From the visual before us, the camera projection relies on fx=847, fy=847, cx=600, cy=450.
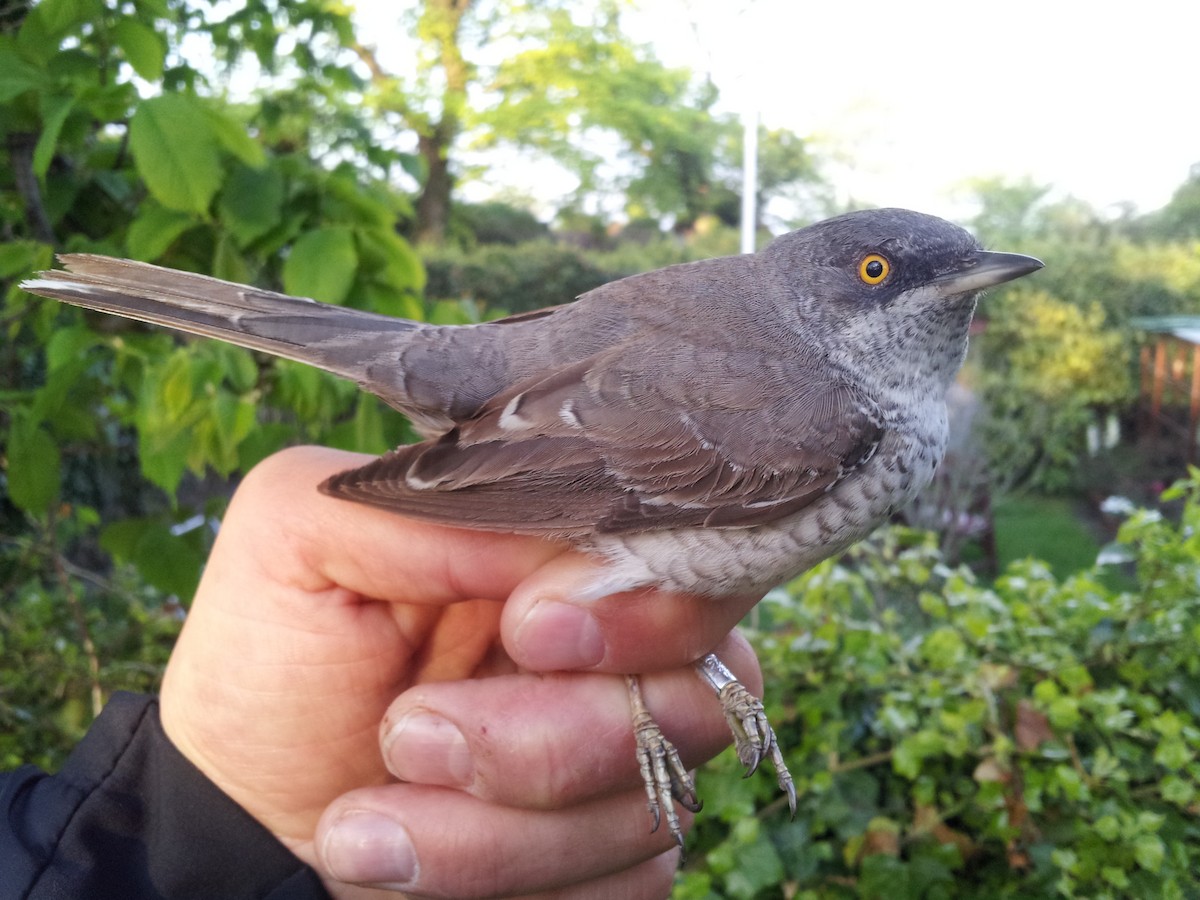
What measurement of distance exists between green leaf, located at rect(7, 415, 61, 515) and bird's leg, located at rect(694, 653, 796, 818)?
1356 mm

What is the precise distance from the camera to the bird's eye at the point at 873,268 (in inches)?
59.9

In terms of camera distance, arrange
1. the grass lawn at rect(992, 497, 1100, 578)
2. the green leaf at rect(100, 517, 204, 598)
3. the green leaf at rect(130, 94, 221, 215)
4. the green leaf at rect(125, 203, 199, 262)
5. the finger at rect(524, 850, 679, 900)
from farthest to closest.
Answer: the grass lawn at rect(992, 497, 1100, 578), the green leaf at rect(100, 517, 204, 598), the green leaf at rect(125, 203, 199, 262), the finger at rect(524, 850, 679, 900), the green leaf at rect(130, 94, 221, 215)

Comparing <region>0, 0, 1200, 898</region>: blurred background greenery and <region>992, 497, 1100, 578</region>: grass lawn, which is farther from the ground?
<region>0, 0, 1200, 898</region>: blurred background greenery

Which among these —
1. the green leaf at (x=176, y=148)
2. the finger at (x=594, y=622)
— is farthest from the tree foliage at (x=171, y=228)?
the finger at (x=594, y=622)

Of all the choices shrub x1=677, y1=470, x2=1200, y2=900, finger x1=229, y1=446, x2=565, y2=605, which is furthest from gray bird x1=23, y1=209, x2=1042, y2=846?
shrub x1=677, y1=470, x2=1200, y2=900

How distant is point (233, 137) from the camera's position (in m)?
1.62

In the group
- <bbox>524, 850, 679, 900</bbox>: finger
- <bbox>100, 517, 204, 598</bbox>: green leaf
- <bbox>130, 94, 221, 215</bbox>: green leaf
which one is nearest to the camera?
<bbox>130, 94, 221, 215</bbox>: green leaf

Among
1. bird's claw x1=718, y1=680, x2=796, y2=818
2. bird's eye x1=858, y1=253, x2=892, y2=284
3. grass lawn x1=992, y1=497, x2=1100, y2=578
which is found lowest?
grass lawn x1=992, y1=497, x2=1100, y2=578

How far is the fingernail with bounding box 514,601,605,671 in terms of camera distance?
4.56 feet

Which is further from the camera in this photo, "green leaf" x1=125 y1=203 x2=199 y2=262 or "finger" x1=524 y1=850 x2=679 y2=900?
"green leaf" x1=125 y1=203 x2=199 y2=262

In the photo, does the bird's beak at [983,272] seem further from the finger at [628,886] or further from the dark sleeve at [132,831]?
the dark sleeve at [132,831]

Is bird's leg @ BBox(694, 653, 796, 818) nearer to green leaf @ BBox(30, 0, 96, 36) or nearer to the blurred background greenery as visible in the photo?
the blurred background greenery

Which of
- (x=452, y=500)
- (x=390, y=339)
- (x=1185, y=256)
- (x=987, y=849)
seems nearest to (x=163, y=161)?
(x=390, y=339)

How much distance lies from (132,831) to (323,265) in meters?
1.04
